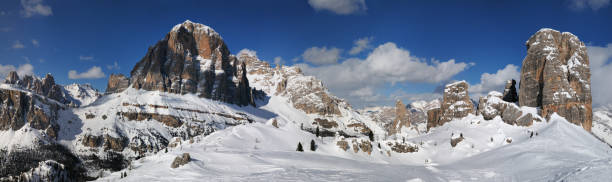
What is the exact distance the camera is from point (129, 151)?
197 m

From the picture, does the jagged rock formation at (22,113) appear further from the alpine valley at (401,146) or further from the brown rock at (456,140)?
the brown rock at (456,140)

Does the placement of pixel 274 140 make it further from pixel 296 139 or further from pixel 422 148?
pixel 422 148

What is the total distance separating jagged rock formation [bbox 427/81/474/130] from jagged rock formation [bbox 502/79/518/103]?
13.3 m

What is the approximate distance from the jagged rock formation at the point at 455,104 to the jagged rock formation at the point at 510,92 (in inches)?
524

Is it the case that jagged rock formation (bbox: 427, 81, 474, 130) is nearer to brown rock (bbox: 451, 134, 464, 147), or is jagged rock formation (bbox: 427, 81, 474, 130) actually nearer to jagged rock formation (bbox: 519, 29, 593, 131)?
jagged rock formation (bbox: 519, 29, 593, 131)

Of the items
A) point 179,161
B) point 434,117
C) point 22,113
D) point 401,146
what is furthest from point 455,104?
point 22,113

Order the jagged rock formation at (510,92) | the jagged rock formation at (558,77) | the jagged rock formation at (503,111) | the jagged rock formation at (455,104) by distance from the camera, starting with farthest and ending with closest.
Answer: the jagged rock formation at (455,104) < the jagged rock formation at (510,92) < the jagged rock formation at (503,111) < the jagged rock formation at (558,77)

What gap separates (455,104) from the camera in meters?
147

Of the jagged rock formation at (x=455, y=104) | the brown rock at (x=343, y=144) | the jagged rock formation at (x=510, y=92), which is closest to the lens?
the brown rock at (x=343, y=144)

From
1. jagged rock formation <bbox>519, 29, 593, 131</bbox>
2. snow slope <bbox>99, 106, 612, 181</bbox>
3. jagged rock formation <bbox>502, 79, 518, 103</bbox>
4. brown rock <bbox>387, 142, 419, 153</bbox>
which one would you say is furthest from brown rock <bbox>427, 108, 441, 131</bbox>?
brown rock <bbox>387, 142, 419, 153</bbox>

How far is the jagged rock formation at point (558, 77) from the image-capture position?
10250 centimetres

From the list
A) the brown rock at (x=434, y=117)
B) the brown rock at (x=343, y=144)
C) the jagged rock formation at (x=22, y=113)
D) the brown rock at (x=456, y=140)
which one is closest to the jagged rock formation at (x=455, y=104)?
the brown rock at (x=434, y=117)

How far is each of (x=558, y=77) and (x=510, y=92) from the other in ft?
110

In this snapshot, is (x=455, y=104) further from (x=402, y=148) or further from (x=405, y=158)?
(x=405, y=158)
